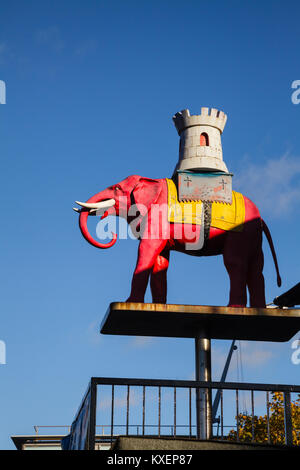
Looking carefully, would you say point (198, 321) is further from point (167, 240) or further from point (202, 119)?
point (202, 119)

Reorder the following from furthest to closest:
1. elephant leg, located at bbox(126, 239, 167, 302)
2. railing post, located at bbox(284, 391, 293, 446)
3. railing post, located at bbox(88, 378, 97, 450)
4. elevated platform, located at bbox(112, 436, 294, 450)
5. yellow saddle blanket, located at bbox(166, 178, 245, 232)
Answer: yellow saddle blanket, located at bbox(166, 178, 245, 232) < elephant leg, located at bbox(126, 239, 167, 302) < railing post, located at bbox(284, 391, 293, 446) < railing post, located at bbox(88, 378, 97, 450) < elevated platform, located at bbox(112, 436, 294, 450)

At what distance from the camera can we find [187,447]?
9.01m

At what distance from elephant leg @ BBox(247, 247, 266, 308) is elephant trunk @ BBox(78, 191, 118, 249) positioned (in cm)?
256

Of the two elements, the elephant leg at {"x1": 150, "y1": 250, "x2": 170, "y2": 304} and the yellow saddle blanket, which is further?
the elephant leg at {"x1": 150, "y1": 250, "x2": 170, "y2": 304}

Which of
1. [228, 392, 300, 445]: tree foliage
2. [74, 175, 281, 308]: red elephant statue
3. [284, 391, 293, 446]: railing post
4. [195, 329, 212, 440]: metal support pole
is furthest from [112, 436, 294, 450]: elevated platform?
[228, 392, 300, 445]: tree foliage

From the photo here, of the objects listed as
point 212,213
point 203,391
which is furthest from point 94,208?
point 203,391

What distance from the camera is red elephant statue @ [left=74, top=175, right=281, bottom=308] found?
45.2 ft

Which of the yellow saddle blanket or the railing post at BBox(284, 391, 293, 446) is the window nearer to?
the yellow saddle blanket

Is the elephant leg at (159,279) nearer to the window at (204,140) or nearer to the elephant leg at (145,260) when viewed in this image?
the elephant leg at (145,260)

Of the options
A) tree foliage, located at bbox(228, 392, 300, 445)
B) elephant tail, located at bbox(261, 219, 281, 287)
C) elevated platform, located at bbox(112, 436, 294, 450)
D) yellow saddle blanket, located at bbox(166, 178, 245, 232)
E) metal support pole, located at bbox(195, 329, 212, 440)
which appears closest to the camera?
elevated platform, located at bbox(112, 436, 294, 450)

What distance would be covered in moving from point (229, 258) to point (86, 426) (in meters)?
4.29

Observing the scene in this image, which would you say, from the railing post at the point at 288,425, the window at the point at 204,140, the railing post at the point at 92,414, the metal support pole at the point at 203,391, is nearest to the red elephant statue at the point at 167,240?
the metal support pole at the point at 203,391

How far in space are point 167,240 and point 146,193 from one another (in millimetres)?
1099

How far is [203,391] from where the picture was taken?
12.3 m
